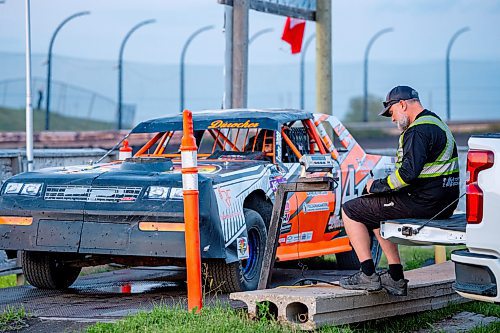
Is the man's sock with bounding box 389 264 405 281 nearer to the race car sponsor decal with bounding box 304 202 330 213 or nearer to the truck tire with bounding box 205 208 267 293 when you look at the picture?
the truck tire with bounding box 205 208 267 293

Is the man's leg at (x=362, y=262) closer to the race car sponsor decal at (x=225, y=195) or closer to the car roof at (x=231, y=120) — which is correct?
the race car sponsor decal at (x=225, y=195)

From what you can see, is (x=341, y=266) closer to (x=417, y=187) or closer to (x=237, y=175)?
(x=237, y=175)

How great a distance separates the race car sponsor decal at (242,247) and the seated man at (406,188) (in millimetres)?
1547

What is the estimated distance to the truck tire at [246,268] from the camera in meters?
9.66

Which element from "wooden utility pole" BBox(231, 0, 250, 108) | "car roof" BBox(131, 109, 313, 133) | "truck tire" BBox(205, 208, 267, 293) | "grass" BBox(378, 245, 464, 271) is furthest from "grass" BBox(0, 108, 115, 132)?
"truck tire" BBox(205, 208, 267, 293)

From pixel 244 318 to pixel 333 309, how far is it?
0.62 m

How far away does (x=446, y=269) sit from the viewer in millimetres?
10234

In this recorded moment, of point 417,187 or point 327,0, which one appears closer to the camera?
point 417,187

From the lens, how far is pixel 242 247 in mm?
9688

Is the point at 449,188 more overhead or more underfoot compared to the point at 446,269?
more overhead

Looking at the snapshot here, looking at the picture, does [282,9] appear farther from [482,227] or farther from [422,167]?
[482,227]

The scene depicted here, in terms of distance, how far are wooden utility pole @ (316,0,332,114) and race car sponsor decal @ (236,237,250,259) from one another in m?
6.42

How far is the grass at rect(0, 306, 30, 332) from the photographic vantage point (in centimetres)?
795

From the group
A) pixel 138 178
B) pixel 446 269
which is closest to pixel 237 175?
pixel 138 178
